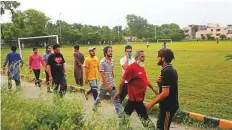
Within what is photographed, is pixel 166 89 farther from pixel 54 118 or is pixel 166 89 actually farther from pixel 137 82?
pixel 54 118

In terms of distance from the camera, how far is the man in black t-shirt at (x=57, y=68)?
27.8ft

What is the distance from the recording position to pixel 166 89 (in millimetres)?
4738

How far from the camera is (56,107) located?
4898 mm

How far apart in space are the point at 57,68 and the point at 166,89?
175 inches

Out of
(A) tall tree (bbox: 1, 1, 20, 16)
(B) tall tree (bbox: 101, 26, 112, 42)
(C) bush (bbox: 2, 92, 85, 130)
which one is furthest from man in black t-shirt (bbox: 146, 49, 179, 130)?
(B) tall tree (bbox: 101, 26, 112, 42)

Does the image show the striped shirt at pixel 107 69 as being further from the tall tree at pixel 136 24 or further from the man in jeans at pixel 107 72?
the tall tree at pixel 136 24

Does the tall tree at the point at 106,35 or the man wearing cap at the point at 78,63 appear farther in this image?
the tall tree at the point at 106,35

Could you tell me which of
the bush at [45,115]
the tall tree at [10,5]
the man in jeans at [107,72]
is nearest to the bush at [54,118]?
the bush at [45,115]

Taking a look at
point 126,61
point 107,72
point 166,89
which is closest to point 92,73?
point 107,72

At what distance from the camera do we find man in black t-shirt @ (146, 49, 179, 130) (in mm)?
4754

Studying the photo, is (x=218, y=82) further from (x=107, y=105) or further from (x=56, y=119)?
(x=56, y=119)

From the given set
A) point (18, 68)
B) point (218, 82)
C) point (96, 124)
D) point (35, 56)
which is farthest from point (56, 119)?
point (218, 82)

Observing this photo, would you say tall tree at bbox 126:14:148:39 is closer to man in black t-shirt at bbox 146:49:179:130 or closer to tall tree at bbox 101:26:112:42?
tall tree at bbox 101:26:112:42

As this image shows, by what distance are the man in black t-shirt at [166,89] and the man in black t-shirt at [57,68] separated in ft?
13.2
